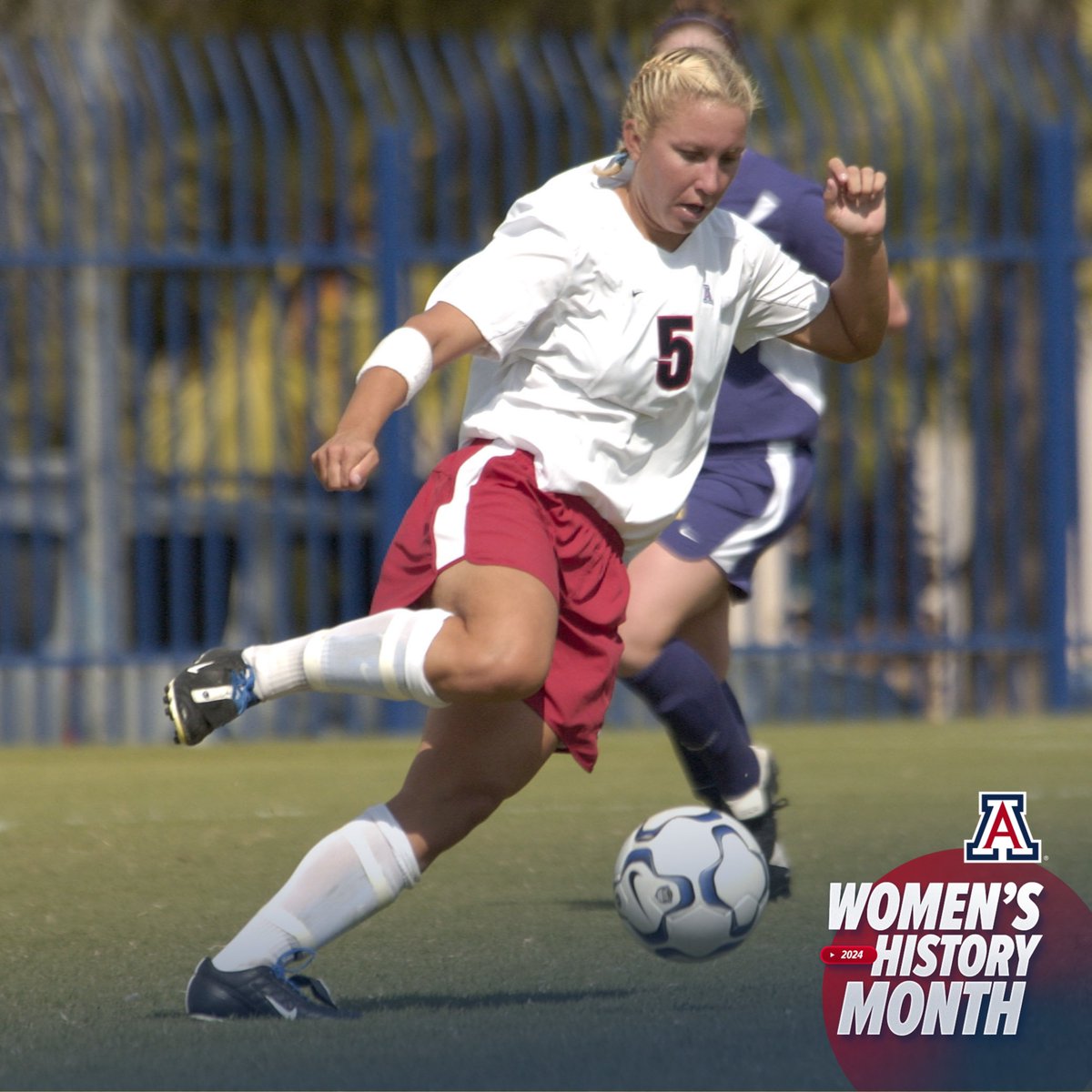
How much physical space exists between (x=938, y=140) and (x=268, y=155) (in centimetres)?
287

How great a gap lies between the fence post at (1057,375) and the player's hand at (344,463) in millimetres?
6583

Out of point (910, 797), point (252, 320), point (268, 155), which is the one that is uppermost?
point (268, 155)

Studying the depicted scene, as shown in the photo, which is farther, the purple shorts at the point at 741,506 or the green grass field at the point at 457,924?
the purple shorts at the point at 741,506

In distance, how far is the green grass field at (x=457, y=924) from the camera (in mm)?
3225

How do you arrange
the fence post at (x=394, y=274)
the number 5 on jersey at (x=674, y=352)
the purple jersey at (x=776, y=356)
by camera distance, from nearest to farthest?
the number 5 on jersey at (x=674, y=352) < the purple jersey at (x=776, y=356) < the fence post at (x=394, y=274)

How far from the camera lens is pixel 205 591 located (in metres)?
9.15

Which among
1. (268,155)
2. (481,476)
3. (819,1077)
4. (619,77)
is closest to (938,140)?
(619,77)

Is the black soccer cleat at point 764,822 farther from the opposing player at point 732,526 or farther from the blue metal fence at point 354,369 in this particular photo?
the blue metal fence at point 354,369

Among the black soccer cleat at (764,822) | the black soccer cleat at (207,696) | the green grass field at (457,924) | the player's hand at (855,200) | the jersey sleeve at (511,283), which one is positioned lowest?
the green grass field at (457,924)

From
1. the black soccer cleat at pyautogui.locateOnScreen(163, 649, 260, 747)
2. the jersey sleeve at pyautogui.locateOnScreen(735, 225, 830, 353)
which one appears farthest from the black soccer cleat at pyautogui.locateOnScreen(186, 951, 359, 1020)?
the jersey sleeve at pyautogui.locateOnScreen(735, 225, 830, 353)

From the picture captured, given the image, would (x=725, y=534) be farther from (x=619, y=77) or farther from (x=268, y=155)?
(x=619, y=77)

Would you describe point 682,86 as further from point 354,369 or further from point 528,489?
point 354,369

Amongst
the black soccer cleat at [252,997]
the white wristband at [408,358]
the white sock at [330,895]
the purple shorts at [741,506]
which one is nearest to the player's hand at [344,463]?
the white wristband at [408,358]

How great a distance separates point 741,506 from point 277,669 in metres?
1.77
